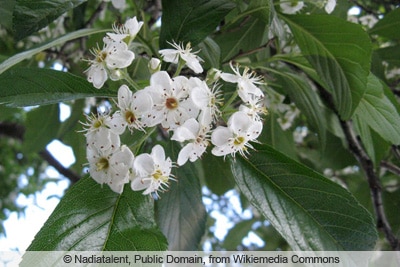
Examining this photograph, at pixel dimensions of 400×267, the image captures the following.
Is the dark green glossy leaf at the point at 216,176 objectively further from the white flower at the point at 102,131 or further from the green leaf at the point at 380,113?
the white flower at the point at 102,131

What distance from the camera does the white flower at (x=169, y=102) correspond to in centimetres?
81

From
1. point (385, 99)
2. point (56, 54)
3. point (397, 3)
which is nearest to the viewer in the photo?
point (385, 99)

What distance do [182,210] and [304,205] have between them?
1.03 ft

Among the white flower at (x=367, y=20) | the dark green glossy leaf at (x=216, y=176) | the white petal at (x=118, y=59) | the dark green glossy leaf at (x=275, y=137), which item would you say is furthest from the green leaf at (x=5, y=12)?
the white flower at (x=367, y=20)

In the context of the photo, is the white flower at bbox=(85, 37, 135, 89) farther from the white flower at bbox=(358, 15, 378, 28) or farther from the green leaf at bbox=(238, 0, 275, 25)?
the white flower at bbox=(358, 15, 378, 28)

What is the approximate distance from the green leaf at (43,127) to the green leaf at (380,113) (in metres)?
1.10

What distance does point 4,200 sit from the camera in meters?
3.09

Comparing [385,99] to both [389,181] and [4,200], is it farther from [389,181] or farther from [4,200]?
[4,200]

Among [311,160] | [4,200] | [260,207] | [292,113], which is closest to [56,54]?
[292,113]

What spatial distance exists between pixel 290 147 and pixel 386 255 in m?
0.41

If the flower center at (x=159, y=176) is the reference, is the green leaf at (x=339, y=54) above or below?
below

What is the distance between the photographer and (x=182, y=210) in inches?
44.6

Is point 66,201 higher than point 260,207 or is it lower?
higher

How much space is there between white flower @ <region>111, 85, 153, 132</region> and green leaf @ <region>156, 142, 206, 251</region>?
0.32 metres
